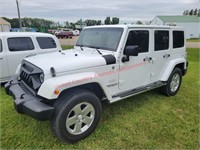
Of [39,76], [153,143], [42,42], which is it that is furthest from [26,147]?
[42,42]

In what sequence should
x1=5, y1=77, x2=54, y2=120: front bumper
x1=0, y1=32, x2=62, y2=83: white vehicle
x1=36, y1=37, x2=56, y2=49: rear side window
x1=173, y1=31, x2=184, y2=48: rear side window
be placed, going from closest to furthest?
1. x1=5, y1=77, x2=54, y2=120: front bumper
2. x1=173, y1=31, x2=184, y2=48: rear side window
3. x1=0, y1=32, x2=62, y2=83: white vehicle
4. x1=36, y1=37, x2=56, y2=49: rear side window

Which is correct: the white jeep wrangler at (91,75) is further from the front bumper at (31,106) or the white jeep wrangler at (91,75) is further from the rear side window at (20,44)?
the rear side window at (20,44)

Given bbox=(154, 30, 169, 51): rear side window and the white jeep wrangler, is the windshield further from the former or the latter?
bbox=(154, 30, 169, 51): rear side window

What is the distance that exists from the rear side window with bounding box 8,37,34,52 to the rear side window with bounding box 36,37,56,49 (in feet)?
1.09

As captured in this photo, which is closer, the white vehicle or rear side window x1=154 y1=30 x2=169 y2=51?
rear side window x1=154 y1=30 x2=169 y2=51

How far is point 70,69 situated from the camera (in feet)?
9.15

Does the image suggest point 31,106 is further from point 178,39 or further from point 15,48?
point 178,39

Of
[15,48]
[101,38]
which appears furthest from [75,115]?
[15,48]

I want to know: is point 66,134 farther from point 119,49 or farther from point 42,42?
point 42,42

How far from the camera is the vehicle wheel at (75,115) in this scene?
262 cm

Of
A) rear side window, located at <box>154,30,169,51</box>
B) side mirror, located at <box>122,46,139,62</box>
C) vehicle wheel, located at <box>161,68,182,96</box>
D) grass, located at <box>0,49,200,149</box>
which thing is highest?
rear side window, located at <box>154,30,169,51</box>

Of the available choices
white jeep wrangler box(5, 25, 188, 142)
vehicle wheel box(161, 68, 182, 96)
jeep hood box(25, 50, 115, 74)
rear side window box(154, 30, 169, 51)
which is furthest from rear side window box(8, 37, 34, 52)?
vehicle wheel box(161, 68, 182, 96)

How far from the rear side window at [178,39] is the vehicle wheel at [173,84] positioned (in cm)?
67

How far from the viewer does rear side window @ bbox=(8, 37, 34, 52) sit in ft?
18.4
